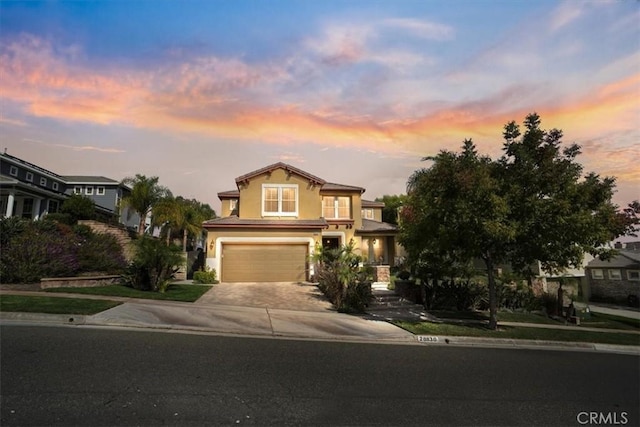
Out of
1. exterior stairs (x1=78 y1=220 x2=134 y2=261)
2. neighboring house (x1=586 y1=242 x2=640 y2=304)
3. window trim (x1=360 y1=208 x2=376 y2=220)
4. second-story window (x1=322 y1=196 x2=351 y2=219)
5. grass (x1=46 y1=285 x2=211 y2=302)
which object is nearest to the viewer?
grass (x1=46 y1=285 x2=211 y2=302)

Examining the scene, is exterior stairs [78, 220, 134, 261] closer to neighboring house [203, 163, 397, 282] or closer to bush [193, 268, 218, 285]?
neighboring house [203, 163, 397, 282]

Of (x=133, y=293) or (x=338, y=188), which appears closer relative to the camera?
(x=133, y=293)

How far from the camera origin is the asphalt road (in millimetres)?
4699

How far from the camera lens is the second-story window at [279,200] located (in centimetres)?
2442

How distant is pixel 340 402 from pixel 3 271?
16.2m

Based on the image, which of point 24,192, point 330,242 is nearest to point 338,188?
point 330,242

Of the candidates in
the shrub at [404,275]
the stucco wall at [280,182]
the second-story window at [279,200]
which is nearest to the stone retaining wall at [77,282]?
the stucco wall at [280,182]

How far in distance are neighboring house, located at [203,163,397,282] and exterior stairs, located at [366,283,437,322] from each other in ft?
14.8

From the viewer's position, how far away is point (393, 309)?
15312mm

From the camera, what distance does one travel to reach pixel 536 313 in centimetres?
1786

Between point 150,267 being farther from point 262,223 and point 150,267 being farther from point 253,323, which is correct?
point 262,223

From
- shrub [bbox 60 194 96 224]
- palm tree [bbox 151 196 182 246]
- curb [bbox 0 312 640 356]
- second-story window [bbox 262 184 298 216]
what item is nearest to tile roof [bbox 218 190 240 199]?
second-story window [bbox 262 184 298 216]

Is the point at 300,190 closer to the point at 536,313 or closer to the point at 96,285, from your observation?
the point at 96,285

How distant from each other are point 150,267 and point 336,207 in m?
14.8
